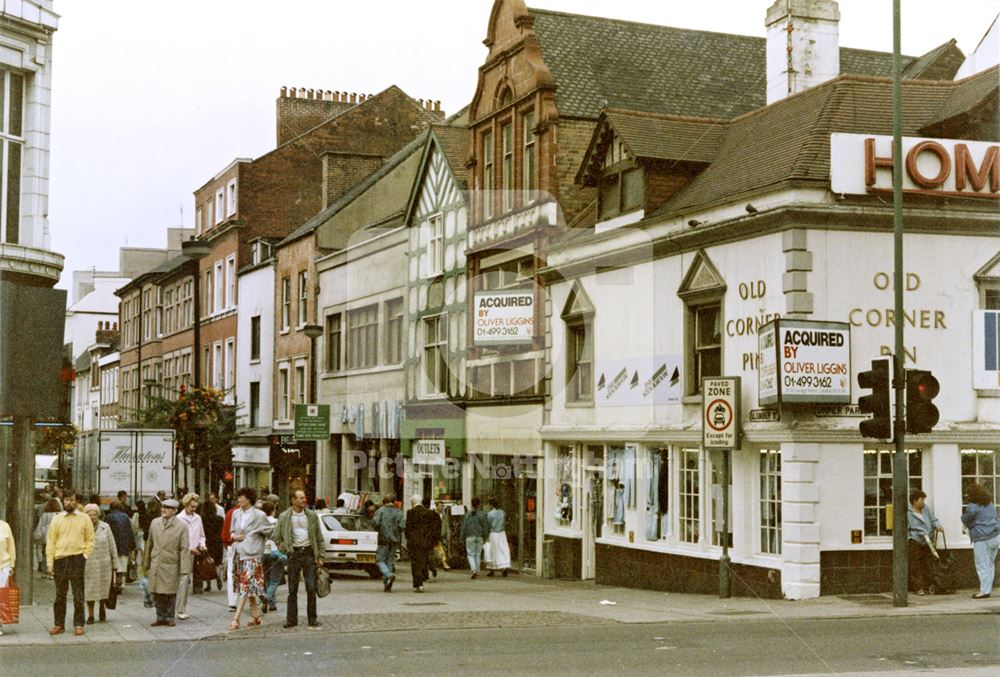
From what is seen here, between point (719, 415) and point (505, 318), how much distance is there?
351 inches

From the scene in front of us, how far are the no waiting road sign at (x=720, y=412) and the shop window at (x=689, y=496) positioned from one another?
1611 millimetres

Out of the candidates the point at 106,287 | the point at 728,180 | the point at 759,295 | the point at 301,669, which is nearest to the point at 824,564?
the point at 759,295

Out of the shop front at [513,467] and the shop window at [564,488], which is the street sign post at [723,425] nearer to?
the shop window at [564,488]

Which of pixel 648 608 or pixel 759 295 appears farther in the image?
pixel 759 295

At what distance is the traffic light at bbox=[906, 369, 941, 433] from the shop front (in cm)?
1301

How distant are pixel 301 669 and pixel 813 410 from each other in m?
10.7

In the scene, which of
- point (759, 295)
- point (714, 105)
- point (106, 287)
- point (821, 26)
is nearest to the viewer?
point (759, 295)

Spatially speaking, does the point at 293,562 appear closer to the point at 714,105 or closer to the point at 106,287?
the point at 714,105

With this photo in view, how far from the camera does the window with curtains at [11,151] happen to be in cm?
2278

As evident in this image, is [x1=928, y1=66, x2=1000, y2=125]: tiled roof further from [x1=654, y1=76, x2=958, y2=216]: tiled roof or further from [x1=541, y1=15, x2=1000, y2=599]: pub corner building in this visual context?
[x1=654, y1=76, x2=958, y2=216]: tiled roof

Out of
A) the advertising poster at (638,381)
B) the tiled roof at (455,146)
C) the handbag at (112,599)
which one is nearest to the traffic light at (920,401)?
the advertising poster at (638,381)

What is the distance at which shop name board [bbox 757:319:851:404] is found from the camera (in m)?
21.6

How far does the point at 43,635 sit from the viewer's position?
1833 cm

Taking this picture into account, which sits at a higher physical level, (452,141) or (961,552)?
(452,141)
